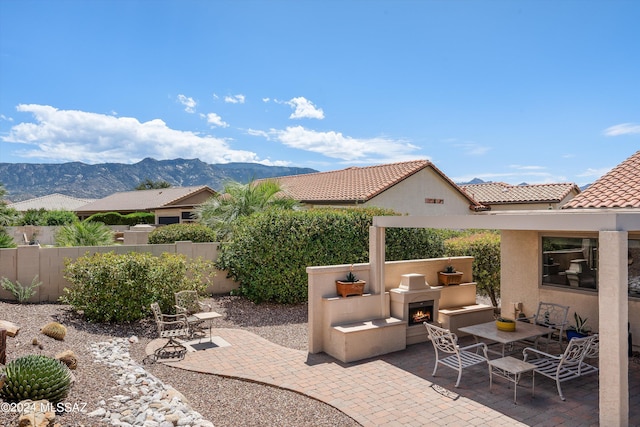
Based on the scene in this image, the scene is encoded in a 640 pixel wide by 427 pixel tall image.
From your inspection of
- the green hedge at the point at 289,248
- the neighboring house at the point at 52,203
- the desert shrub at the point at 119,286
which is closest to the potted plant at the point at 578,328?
the green hedge at the point at 289,248

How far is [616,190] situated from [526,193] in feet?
79.6

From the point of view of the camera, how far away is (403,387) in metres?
6.68

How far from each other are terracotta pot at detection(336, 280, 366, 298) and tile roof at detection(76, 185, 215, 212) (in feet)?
101

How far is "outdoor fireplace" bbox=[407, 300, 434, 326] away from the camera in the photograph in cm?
906

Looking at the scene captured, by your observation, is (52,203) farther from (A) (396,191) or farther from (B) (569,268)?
(B) (569,268)

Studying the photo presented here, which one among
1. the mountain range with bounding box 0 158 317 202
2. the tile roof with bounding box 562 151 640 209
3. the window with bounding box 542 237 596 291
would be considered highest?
the mountain range with bounding box 0 158 317 202

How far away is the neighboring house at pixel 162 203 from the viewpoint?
35.7 m

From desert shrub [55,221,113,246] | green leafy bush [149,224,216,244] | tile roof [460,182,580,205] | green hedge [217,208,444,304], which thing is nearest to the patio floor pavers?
green hedge [217,208,444,304]

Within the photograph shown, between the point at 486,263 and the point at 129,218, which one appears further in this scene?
the point at 129,218

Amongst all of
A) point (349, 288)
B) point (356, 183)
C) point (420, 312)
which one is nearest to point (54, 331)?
point (349, 288)

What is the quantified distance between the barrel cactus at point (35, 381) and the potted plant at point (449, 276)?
809 cm

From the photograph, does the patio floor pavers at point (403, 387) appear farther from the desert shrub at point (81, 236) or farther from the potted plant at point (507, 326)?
the desert shrub at point (81, 236)

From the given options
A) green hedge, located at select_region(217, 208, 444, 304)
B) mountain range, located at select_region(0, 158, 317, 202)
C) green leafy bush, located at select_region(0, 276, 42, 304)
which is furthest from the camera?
mountain range, located at select_region(0, 158, 317, 202)

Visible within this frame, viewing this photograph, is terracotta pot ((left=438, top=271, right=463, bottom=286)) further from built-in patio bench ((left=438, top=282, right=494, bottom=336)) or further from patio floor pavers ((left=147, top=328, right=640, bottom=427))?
patio floor pavers ((left=147, top=328, right=640, bottom=427))
